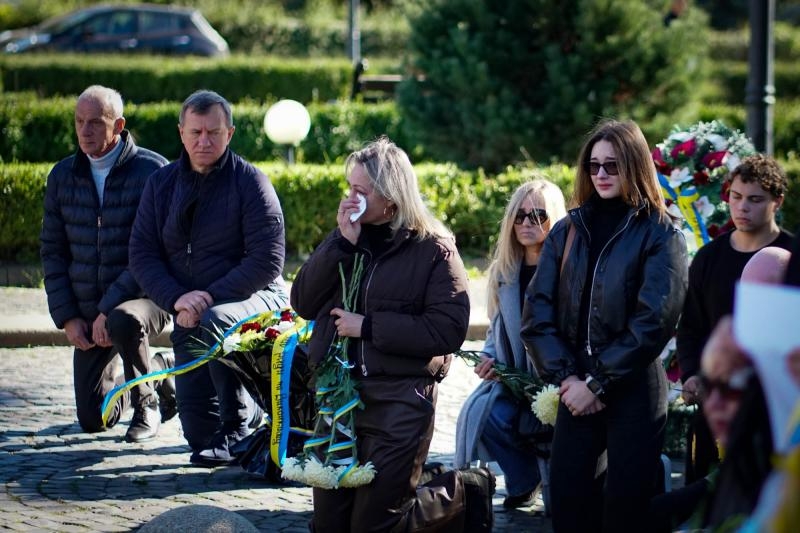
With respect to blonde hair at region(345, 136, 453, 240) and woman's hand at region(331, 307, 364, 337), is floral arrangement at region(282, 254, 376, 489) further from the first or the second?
blonde hair at region(345, 136, 453, 240)

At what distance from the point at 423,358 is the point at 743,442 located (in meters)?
3.06

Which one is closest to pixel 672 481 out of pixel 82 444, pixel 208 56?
pixel 82 444

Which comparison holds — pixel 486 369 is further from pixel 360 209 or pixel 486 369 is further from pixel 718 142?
pixel 718 142

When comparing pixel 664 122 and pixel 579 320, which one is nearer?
pixel 579 320

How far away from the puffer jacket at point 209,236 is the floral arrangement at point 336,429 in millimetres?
1761

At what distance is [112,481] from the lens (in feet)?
22.7

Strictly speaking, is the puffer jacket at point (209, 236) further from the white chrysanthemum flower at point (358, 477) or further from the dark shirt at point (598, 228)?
the dark shirt at point (598, 228)

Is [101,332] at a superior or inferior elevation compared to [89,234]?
inferior

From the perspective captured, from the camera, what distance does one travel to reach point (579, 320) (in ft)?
17.4

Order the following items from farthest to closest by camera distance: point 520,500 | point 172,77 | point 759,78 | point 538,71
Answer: point 172,77 < point 538,71 < point 759,78 < point 520,500

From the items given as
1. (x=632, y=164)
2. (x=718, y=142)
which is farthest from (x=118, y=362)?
(x=632, y=164)

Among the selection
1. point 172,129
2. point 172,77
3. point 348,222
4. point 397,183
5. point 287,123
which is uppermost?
point 172,77

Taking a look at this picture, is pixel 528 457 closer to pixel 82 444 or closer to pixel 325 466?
pixel 325 466

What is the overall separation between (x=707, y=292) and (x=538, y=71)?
1043cm
